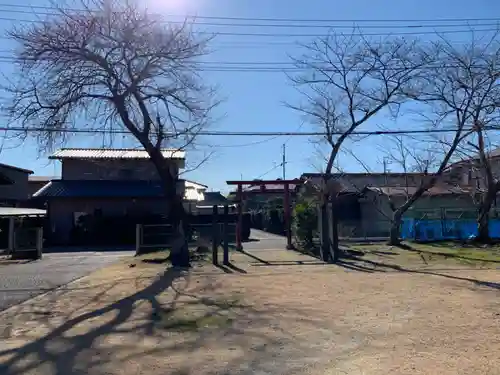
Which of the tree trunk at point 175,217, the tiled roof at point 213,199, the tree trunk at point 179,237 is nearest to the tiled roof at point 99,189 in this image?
the tiled roof at point 213,199

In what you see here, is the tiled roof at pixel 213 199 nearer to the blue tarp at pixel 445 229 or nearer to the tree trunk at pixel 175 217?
the blue tarp at pixel 445 229

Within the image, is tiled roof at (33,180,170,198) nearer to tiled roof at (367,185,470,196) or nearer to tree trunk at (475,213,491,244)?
tiled roof at (367,185,470,196)

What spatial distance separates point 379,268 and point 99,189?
22280 millimetres

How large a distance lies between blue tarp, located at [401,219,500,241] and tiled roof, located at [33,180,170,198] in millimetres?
15374

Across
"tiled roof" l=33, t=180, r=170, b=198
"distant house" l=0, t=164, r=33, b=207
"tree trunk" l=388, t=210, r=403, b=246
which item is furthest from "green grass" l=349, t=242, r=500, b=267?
"distant house" l=0, t=164, r=33, b=207

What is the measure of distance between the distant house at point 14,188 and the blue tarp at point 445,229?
2702 centimetres

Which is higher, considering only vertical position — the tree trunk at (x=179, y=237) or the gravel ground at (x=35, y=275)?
the tree trunk at (x=179, y=237)

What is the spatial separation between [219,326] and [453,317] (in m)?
3.68

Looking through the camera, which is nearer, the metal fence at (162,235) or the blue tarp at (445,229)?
the metal fence at (162,235)

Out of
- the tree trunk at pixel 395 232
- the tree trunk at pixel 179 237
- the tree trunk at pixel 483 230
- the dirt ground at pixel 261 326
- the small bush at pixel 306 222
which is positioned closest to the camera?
the dirt ground at pixel 261 326

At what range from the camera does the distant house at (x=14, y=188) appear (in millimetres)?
38344

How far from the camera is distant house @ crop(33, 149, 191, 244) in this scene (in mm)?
32906

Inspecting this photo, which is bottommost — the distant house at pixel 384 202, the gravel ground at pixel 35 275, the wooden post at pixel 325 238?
the gravel ground at pixel 35 275

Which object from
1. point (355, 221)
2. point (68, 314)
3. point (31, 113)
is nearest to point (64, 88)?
point (31, 113)
